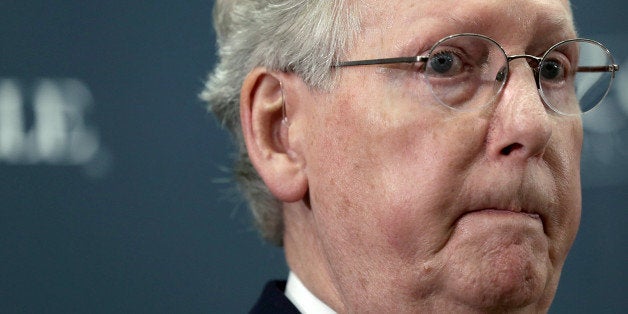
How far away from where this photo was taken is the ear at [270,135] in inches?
70.3

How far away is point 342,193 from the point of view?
168cm

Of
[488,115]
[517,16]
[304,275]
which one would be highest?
[517,16]

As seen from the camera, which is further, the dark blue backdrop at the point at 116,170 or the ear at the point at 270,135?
the dark blue backdrop at the point at 116,170

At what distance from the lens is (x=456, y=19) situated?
1.60 metres

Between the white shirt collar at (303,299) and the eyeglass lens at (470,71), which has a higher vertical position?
the eyeglass lens at (470,71)

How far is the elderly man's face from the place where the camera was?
1564 millimetres

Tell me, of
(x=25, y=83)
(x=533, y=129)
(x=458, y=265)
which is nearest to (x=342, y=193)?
(x=458, y=265)

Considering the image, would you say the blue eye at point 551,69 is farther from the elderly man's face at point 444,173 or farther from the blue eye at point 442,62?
the blue eye at point 442,62

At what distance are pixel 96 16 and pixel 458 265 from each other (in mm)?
1344

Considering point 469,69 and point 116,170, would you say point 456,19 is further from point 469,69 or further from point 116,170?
point 116,170

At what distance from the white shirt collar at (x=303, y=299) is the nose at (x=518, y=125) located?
49cm

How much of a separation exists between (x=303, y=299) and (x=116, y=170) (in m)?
0.82

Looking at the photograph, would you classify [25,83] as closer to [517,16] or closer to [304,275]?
[304,275]

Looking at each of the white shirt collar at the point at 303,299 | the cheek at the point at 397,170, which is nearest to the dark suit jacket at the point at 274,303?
the white shirt collar at the point at 303,299
